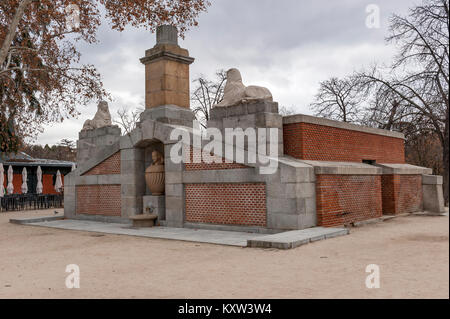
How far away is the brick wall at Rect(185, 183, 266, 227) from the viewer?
35.3 feet

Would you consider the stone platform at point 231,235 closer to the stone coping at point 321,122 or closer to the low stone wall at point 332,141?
the low stone wall at point 332,141

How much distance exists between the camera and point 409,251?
7.21 metres

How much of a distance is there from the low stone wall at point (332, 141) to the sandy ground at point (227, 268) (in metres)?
3.50

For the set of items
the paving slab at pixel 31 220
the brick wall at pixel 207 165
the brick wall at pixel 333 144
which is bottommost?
the paving slab at pixel 31 220

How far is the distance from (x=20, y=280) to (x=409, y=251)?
6471 mm

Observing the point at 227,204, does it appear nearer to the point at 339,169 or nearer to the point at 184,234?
the point at 184,234

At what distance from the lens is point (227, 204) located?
452 inches

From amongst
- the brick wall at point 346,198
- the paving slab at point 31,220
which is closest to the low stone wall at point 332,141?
the brick wall at point 346,198

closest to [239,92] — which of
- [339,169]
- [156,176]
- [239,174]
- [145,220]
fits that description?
[239,174]

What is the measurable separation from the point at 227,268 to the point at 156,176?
7304 mm

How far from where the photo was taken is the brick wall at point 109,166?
15.1 meters

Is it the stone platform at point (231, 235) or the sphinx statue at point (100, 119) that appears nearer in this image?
the stone platform at point (231, 235)

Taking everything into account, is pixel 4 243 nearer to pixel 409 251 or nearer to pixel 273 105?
pixel 273 105

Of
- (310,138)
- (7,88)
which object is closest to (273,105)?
(310,138)
